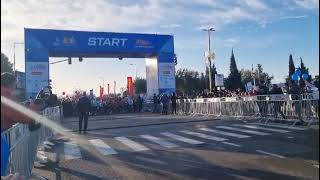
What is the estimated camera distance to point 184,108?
109 ft

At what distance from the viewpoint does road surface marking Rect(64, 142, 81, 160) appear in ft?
41.8

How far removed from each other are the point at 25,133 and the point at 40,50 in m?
24.9

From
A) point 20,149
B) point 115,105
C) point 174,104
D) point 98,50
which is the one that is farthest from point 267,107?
point 115,105

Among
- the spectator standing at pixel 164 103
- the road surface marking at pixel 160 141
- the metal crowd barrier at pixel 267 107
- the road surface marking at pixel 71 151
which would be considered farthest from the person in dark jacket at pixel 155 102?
the road surface marking at pixel 71 151

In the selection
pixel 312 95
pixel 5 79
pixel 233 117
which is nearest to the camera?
pixel 5 79

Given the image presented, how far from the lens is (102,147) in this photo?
14.5 metres

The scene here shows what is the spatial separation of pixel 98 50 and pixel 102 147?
69.9 feet

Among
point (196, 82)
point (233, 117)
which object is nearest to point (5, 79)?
point (233, 117)

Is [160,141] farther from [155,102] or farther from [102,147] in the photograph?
[155,102]

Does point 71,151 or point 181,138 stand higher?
point 181,138

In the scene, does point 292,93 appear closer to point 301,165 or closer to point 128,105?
point 301,165

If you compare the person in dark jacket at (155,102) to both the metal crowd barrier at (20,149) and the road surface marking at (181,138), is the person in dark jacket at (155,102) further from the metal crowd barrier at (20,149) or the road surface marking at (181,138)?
the metal crowd barrier at (20,149)

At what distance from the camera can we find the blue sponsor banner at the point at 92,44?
3300 centimetres

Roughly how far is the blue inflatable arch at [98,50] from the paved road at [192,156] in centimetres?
1719
